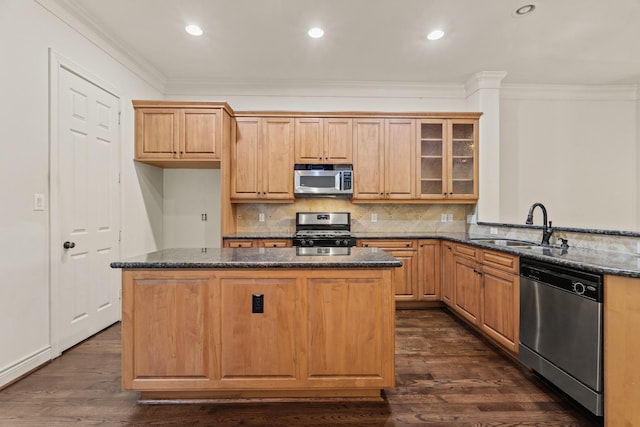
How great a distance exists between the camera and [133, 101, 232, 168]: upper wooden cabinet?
12.1ft

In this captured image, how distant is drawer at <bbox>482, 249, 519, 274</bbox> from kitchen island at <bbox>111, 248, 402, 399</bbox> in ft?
4.08

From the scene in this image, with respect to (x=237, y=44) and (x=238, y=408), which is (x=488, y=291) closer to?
(x=238, y=408)

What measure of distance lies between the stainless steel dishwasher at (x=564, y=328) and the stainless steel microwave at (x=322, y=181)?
7.51 feet

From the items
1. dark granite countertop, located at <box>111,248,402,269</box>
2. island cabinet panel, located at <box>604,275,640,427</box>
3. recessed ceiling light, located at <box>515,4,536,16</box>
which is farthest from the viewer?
recessed ceiling light, located at <box>515,4,536,16</box>

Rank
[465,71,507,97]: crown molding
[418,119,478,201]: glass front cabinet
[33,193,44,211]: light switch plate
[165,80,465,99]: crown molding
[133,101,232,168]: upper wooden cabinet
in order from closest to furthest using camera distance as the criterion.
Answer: [33,193,44,211]: light switch plate, [133,101,232,168]: upper wooden cabinet, [465,71,507,97]: crown molding, [418,119,478,201]: glass front cabinet, [165,80,465,99]: crown molding

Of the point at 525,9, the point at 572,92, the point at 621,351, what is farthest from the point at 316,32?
the point at 572,92

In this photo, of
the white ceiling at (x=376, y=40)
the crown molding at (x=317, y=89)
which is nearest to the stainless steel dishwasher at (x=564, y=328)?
the white ceiling at (x=376, y=40)

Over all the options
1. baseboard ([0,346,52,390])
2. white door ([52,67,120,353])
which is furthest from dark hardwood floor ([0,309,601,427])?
white door ([52,67,120,353])

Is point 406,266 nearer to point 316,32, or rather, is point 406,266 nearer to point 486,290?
point 486,290

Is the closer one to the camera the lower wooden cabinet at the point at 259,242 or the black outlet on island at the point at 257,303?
the black outlet on island at the point at 257,303

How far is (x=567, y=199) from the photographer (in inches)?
174

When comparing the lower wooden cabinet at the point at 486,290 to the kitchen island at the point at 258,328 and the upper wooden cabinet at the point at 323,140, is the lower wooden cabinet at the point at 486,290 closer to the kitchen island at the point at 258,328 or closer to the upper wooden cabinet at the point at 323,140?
the kitchen island at the point at 258,328

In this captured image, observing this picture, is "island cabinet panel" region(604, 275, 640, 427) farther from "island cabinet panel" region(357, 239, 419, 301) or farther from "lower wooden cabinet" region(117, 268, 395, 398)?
"island cabinet panel" region(357, 239, 419, 301)

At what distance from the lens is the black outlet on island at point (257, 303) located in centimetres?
189
